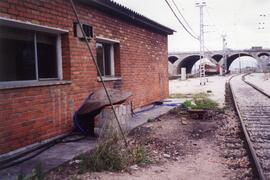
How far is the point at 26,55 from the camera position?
20.8 feet

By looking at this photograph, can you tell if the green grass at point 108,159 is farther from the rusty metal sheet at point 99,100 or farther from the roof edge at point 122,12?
the roof edge at point 122,12

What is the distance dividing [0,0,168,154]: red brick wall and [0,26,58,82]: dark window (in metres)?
0.29

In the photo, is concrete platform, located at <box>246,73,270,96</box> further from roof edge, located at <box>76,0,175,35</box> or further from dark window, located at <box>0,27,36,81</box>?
dark window, located at <box>0,27,36,81</box>

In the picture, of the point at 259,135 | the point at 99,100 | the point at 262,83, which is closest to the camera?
the point at 99,100

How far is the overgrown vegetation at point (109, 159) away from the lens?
533 cm

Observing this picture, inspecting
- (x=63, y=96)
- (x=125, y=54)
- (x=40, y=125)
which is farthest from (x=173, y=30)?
(x=40, y=125)

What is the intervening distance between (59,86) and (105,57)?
10.2ft

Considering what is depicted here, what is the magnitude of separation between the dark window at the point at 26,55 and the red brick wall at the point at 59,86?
29cm

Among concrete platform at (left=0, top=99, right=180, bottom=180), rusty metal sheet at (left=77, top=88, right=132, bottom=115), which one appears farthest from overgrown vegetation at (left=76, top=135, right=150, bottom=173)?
rusty metal sheet at (left=77, top=88, right=132, bottom=115)

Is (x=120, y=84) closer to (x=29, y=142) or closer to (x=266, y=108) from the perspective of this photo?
(x=29, y=142)

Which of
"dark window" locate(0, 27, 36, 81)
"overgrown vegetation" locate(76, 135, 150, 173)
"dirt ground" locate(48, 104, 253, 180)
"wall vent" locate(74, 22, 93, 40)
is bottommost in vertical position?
"dirt ground" locate(48, 104, 253, 180)

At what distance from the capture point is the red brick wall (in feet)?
18.6

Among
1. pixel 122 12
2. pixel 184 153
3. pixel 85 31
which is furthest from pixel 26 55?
pixel 122 12

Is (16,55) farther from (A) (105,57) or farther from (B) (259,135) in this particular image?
(B) (259,135)
